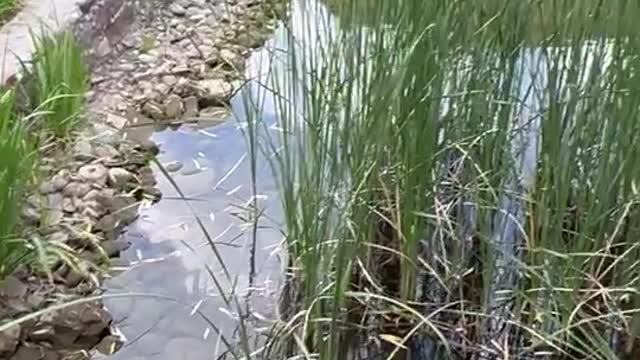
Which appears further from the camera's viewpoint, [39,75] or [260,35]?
[260,35]

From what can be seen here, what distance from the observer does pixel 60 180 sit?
275cm

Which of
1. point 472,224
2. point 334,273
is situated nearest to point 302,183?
point 334,273

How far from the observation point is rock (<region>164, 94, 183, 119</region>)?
11.5ft

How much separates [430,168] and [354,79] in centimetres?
26

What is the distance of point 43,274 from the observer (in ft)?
7.73

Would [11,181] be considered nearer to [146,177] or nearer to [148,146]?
[146,177]

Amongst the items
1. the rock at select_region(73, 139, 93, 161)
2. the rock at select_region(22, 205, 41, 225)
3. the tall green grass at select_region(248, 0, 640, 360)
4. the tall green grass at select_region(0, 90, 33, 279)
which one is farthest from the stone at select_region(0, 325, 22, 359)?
the rock at select_region(73, 139, 93, 161)

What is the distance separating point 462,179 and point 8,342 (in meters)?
1.04

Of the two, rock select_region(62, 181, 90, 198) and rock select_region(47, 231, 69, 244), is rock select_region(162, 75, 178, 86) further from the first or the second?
rock select_region(47, 231, 69, 244)

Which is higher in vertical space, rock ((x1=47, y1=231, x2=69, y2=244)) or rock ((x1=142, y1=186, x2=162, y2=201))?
rock ((x1=47, y1=231, x2=69, y2=244))

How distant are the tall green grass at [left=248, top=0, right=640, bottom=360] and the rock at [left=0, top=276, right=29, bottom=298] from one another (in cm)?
57

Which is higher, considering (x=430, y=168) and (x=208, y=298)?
(x=430, y=168)

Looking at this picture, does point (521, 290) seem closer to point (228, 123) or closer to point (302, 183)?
point (302, 183)

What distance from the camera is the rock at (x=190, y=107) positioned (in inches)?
139
